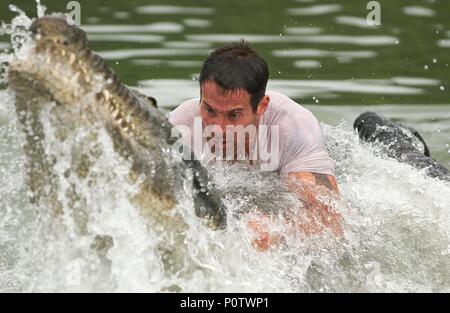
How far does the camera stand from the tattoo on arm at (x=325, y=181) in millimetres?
6110

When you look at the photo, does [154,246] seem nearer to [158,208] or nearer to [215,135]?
[158,208]

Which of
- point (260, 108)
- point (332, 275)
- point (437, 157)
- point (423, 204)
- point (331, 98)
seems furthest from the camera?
point (331, 98)

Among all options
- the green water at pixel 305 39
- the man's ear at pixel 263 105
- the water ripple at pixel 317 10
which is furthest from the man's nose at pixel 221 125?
the water ripple at pixel 317 10

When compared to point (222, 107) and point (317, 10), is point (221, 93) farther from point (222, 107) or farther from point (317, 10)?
point (317, 10)

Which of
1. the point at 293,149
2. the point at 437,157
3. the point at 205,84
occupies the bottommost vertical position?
the point at 437,157

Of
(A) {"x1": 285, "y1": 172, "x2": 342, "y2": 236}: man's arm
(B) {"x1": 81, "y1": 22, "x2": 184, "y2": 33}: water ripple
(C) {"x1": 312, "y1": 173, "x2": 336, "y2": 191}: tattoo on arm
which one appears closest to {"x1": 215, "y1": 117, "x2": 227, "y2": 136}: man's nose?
(A) {"x1": 285, "y1": 172, "x2": 342, "y2": 236}: man's arm

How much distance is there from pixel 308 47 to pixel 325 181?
6.04 metres

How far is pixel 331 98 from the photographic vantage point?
10562 millimetres

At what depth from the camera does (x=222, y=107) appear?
19.0 feet

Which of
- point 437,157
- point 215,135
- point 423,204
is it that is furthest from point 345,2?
point 215,135

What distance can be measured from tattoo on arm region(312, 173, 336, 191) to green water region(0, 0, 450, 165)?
296cm

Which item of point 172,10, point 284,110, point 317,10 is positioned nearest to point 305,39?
point 317,10

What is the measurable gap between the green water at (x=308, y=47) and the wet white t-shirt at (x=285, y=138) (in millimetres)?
2841

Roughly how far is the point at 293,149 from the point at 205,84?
2.30 ft
